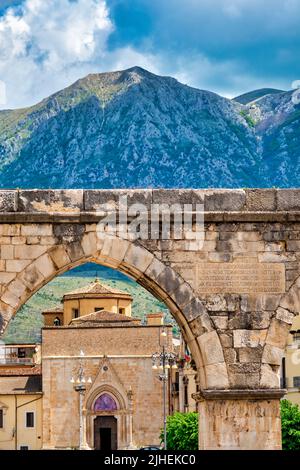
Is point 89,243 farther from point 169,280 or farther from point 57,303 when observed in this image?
point 57,303

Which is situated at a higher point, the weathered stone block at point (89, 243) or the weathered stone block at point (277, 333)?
the weathered stone block at point (89, 243)

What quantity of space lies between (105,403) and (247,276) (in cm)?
5846

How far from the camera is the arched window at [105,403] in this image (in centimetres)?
7524

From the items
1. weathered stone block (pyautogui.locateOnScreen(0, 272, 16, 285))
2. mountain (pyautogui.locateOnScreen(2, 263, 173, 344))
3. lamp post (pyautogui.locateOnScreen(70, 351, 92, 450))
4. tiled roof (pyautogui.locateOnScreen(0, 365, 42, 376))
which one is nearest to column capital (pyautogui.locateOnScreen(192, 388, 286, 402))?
weathered stone block (pyautogui.locateOnScreen(0, 272, 16, 285))

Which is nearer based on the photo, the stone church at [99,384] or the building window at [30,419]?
the stone church at [99,384]

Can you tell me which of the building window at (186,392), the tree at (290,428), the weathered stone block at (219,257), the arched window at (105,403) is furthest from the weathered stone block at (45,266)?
the arched window at (105,403)

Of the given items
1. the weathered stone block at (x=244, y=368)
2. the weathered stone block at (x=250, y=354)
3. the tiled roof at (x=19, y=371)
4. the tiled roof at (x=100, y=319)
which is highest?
the tiled roof at (x=100, y=319)

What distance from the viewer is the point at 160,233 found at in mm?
17844

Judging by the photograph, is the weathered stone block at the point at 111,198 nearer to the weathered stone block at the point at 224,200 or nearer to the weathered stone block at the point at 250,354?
the weathered stone block at the point at 224,200

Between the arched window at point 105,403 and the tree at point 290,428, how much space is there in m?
35.4

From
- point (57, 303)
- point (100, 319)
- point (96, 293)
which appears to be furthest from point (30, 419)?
point (57, 303)

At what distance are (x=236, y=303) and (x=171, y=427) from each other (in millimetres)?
34381

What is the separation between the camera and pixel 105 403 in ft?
248
